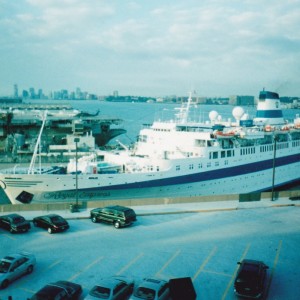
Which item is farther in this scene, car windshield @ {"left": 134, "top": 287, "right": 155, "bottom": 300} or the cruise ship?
the cruise ship

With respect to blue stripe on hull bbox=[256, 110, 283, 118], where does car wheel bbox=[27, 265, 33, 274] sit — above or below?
below

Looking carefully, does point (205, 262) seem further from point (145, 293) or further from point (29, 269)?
point (29, 269)

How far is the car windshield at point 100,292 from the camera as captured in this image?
9946 millimetres

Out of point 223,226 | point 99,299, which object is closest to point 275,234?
point 223,226

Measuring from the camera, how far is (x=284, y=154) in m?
34.8

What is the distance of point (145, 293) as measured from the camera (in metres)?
10.0

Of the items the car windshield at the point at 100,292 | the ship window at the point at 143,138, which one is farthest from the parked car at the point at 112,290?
the ship window at the point at 143,138

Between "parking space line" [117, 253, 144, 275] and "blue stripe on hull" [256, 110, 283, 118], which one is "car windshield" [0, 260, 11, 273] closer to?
"parking space line" [117, 253, 144, 275]

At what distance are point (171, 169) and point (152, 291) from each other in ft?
49.8

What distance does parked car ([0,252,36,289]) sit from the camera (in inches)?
437

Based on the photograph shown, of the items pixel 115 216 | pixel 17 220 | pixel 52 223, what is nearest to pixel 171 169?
pixel 115 216

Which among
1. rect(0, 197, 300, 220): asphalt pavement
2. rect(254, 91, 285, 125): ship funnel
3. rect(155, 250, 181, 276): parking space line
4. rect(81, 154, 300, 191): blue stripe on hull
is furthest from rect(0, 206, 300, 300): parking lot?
rect(254, 91, 285, 125): ship funnel

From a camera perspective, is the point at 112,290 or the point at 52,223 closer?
the point at 112,290

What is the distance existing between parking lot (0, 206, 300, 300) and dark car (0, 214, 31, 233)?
26 centimetres
